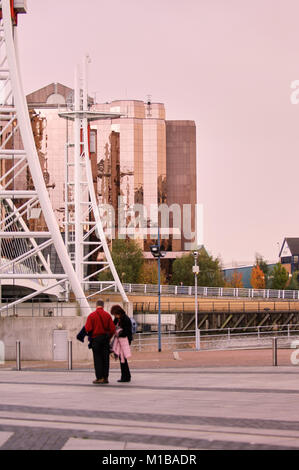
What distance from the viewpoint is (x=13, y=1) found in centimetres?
3334

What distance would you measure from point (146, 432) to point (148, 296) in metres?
75.3

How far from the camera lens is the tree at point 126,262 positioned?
329 feet

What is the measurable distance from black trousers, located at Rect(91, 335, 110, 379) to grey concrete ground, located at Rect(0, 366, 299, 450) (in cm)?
29

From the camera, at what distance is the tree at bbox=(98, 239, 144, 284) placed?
100 meters

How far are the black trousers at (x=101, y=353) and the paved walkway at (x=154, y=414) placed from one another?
26cm

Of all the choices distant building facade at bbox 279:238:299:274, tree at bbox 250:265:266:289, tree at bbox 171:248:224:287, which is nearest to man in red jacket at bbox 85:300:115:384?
tree at bbox 171:248:224:287

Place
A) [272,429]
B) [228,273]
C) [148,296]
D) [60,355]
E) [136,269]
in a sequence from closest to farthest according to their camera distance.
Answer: [272,429] < [60,355] < [148,296] < [136,269] < [228,273]

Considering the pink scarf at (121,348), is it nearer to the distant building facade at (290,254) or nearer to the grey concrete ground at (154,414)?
the grey concrete ground at (154,414)

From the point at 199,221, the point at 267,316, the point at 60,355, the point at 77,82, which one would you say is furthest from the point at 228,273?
the point at 60,355

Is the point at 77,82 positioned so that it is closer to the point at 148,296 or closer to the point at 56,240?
the point at 56,240

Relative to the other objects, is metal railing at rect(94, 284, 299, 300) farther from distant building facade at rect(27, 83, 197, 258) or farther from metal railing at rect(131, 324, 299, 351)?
distant building facade at rect(27, 83, 197, 258)

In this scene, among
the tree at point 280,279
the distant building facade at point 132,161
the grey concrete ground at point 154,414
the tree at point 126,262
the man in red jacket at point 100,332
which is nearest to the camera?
the grey concrete ground at point 154,414

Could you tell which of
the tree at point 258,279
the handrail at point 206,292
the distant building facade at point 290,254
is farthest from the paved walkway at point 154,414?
the distant building facade at point 290,254
